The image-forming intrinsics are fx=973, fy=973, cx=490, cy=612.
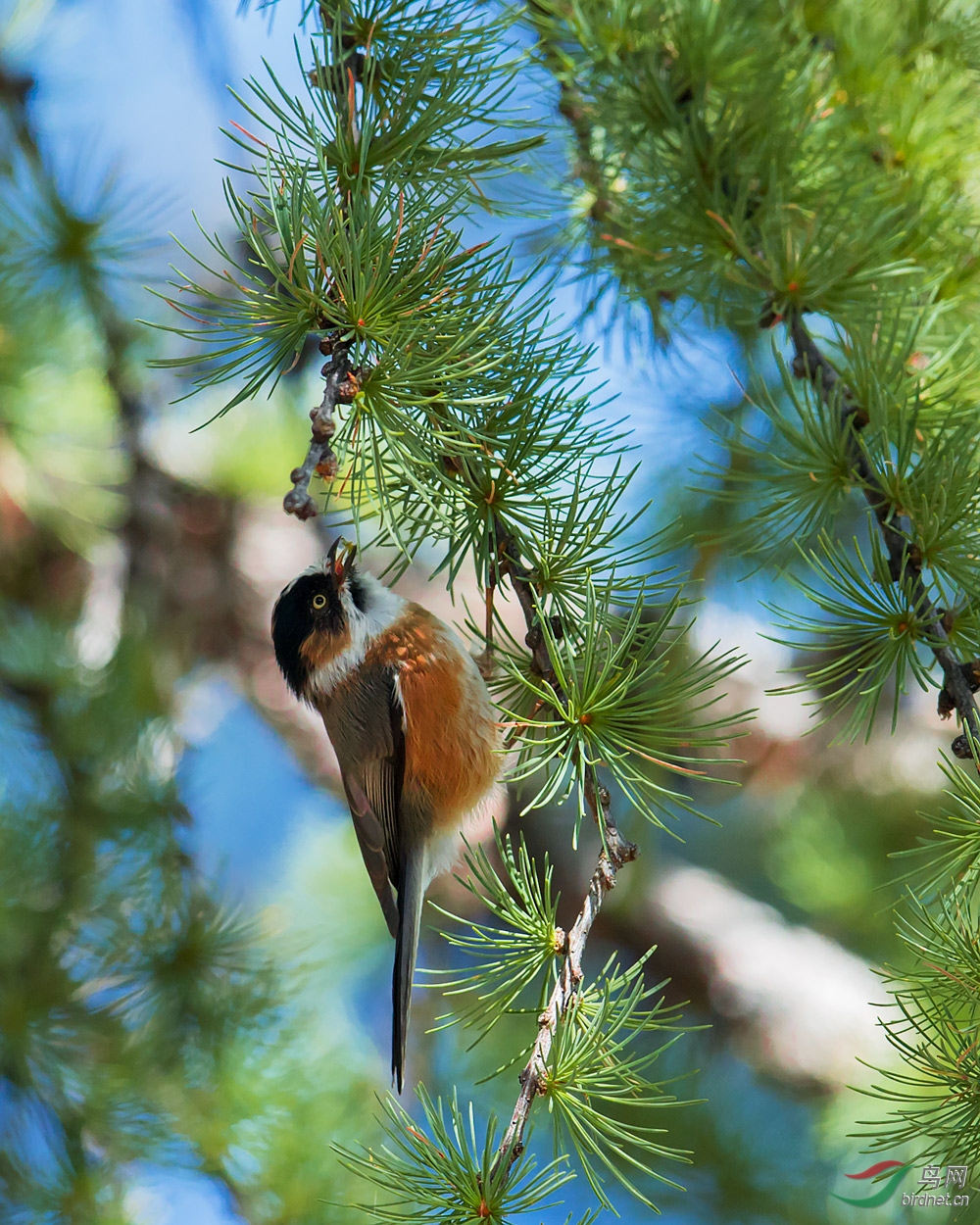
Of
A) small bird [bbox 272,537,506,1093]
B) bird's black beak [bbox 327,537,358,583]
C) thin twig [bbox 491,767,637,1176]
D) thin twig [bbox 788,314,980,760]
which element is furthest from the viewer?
small bird [bbox 272,537,506,1093]

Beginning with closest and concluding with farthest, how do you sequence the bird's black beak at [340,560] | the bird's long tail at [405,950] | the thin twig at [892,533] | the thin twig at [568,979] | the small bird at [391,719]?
the thin twig at [568,979] < the thin twig at [892,533] < the bird's long tail at [405,950] < the bird's black beak at [340,560] < the small bird at [391,719]

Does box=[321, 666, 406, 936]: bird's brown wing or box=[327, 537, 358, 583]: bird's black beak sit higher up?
box=[327, 537, 358, 583]: bird's black beak

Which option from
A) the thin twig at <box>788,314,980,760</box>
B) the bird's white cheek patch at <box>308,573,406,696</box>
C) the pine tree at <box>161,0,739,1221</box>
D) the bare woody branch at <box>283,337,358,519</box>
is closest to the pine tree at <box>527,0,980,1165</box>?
the thin twig at <box>788,314,980,760</box>

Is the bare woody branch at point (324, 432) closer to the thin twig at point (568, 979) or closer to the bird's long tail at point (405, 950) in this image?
the thin twig at point (568, 979)

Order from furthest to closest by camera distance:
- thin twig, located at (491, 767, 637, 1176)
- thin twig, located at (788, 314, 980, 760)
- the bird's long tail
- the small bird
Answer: the small bird < the bird's long tail < thin twig, located at (788, 314, 980, 760) < thin twig, located at (491, 767, 637, 1176)

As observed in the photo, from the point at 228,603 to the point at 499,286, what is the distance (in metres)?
1.57

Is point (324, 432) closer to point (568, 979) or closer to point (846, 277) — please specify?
point (568, 979)

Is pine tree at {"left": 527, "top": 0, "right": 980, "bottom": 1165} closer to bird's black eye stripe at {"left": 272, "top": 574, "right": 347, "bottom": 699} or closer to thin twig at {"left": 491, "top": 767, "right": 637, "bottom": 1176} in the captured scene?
thin twig at {"left": 491, "top": 767, "right": 637, "bottom": 1176}

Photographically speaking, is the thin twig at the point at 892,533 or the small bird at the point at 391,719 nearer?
the thin twig at the point at 892,533

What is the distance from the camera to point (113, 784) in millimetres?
1449

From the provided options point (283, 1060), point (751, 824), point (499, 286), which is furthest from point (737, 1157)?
point (499, 286)

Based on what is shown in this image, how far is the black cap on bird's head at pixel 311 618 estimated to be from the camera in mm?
1265

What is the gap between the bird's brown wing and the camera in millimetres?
1270

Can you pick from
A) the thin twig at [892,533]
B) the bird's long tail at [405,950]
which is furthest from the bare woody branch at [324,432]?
the bird's long tail at [405,950]
